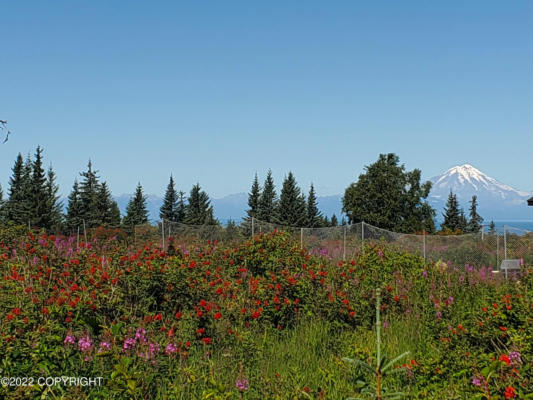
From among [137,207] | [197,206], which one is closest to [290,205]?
[197,206]

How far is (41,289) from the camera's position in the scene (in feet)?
17.4

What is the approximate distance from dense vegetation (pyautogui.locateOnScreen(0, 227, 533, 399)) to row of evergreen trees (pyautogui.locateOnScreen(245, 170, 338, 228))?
42338 millimetres

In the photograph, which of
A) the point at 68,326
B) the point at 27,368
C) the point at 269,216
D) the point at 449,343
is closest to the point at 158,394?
the point at 27,368

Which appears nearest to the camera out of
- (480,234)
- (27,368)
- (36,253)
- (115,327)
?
(27,368)

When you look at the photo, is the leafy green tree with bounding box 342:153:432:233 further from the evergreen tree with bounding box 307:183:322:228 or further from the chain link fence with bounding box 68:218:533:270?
the chain link fence with bounding box 68:218:533:270

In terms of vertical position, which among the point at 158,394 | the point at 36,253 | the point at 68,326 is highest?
the point at 36,253

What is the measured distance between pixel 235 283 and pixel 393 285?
7.84ft

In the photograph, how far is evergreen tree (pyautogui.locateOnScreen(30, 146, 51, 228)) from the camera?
1384 inches

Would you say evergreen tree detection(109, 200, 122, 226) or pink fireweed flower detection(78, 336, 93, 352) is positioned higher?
evergreen tree detection(109, 200, 122, 226)

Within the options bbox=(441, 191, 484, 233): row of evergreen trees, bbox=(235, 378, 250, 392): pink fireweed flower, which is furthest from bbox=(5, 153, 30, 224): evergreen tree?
bbox=(441, 191, 484, 233): row of evergreen trees

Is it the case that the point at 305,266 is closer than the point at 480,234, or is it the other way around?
the point at 305,266

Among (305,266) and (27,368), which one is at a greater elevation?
(305,266)

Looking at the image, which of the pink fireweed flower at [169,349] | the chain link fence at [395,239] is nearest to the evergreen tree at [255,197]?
the chain link fence at [395,239]

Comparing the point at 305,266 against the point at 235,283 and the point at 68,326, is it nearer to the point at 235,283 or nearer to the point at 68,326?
the point at 235,283
